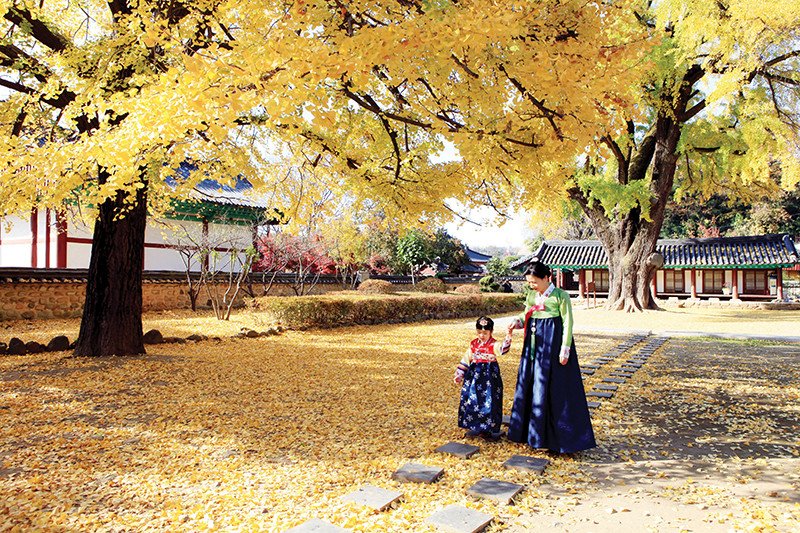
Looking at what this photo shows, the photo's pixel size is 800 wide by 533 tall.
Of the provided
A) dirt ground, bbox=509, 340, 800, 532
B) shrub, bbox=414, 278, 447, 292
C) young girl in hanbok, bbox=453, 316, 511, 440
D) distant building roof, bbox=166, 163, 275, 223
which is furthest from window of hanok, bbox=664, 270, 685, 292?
young girl in hanbok, bbox=453, 316, 511, 440

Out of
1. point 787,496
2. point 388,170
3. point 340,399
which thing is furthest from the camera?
point 388,170

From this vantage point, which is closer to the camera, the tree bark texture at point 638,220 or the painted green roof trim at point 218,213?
the painted green roof trim at point 218,213

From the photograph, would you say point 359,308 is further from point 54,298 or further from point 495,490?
point 495,490

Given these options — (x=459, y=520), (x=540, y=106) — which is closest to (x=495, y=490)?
(x=459, y=520)

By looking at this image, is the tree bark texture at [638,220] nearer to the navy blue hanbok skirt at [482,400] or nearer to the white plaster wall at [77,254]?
the navy blue hanbok skirt at [482,400]

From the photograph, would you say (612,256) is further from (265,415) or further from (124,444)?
(124,444)

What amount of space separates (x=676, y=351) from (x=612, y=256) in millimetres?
10907

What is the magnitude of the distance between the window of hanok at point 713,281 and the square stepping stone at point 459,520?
2789 centimetres

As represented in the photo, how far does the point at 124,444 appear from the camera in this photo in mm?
4105

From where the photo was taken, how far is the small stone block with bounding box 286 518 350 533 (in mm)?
2646

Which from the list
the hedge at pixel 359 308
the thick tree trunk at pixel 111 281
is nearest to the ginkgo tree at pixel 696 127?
the hedge at pixel 359 308

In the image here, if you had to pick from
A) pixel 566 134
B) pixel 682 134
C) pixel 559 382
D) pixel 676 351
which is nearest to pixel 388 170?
pixel 566 134

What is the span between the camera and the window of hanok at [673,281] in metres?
27.0

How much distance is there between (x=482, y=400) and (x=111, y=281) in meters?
5.91
